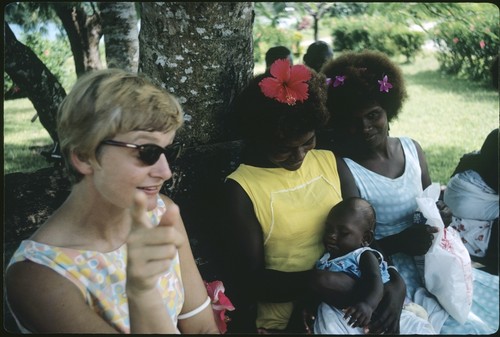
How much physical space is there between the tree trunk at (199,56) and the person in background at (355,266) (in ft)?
2.79

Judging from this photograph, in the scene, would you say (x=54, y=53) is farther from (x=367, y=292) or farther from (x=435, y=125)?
(x=367, y=292)

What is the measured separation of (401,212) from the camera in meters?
3.03

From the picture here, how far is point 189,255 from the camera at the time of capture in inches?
85.0

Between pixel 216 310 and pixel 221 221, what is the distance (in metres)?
0.43

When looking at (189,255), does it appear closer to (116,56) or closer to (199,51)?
(199,51)

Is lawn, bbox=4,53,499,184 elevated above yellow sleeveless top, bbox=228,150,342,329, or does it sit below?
below

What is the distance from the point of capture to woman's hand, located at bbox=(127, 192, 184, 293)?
1.39 metres

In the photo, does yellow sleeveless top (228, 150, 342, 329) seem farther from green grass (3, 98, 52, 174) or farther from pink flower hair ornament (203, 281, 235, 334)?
green grass (3, 98, 52, 174)

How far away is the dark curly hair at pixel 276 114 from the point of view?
8.38ft

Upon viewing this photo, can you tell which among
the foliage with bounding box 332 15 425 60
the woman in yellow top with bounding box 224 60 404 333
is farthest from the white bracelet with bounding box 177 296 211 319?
the foliage with bounding box 332 15 425 60

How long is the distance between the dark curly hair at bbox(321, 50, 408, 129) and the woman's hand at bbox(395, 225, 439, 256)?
29.6 inches

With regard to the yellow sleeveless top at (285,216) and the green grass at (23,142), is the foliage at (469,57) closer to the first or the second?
the green grass at (23,142)

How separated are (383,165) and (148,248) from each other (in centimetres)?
206

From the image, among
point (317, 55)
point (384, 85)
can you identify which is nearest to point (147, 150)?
point (384, 85)
